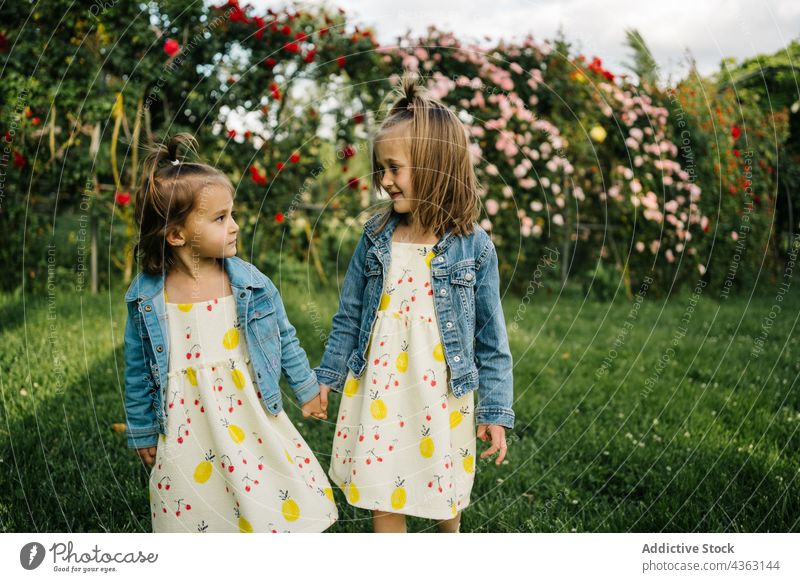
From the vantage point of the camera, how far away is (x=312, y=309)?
4648mm

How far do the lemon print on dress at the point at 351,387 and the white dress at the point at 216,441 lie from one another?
26cm

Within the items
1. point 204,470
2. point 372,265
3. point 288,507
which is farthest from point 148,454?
point 372,265

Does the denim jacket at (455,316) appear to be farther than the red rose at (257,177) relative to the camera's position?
No

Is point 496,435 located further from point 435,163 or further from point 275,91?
point 275,91

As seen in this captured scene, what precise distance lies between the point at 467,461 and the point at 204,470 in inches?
32.1

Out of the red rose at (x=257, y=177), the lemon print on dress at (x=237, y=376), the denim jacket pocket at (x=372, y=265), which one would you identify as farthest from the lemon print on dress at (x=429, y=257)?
the red rose at (x=257, y=177)

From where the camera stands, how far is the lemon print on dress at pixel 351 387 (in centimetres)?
235

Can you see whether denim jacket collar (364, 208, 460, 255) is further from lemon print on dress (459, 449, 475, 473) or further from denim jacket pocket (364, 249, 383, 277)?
lemon print on dress (459, 449, 475, 473)

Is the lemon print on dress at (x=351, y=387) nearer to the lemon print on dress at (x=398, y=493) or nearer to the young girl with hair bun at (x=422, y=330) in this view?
the young girl with hair bun at (x=422, y=330)

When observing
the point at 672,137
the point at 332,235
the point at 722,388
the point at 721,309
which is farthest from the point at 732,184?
the point at 332,235

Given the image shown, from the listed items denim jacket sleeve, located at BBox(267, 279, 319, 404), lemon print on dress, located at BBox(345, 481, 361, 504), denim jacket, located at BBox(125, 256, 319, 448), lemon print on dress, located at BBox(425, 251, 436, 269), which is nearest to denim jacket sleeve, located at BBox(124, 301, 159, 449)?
denim jacket, located at BBox(125, 256, 319, 448)

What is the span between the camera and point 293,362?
7.56 ft
